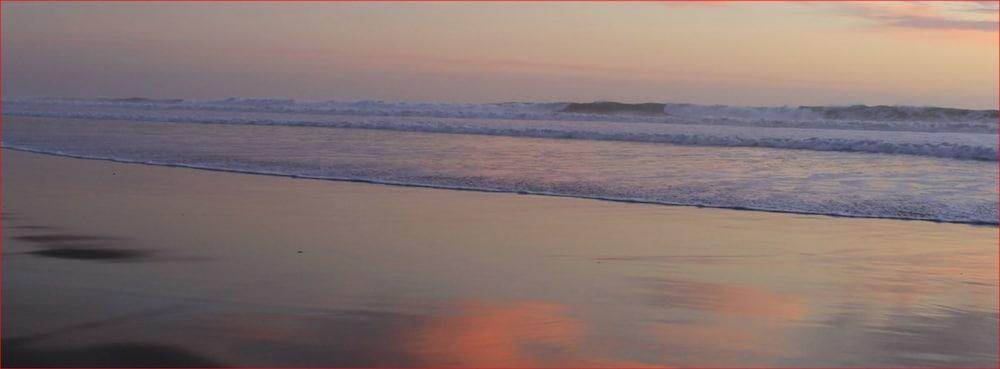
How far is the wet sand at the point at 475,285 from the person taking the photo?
4.07 m

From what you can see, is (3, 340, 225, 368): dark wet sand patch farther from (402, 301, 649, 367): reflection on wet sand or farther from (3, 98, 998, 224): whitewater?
(3, 98, 998, 224): whitewater

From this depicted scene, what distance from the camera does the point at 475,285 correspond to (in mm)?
5363

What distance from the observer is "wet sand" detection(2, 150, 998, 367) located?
13.4 ft

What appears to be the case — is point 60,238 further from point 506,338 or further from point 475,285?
point 506,338

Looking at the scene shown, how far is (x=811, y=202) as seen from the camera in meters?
9.55

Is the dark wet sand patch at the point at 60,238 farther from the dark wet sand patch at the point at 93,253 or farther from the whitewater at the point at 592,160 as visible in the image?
the whitewater at the point at 592,160

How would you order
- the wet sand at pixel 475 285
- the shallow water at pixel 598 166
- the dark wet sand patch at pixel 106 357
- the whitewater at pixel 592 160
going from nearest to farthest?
the dark wet sand patch at pixel 106 357 < the wet sand at pixel 475 285 < the shallow water at pixel 598 166 < the whitewater at pixel 592 160

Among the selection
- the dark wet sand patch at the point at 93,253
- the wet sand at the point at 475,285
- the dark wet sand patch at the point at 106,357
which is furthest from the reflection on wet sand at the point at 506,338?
the dark wet sand patch at the point at 93,253

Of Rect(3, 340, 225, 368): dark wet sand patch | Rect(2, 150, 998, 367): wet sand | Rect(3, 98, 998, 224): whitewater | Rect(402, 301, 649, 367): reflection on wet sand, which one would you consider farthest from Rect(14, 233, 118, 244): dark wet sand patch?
Rect(3, 98, 998, 224): whitewater

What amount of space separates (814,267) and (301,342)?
3.55 meters

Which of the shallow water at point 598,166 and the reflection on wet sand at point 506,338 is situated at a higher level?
the shallow water at point 598,166

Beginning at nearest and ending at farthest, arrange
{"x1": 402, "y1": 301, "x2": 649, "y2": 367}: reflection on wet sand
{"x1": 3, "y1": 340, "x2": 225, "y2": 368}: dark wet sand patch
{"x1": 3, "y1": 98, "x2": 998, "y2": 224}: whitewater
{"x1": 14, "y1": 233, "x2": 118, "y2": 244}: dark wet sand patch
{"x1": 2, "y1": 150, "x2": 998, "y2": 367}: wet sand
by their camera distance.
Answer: {"x1": 3, "y1": 340, "x2": 225, "y2": 368}: dark wet sand patch < {"x1": 402, "y1": 301, "x2": 649, "y2": 367}: reflection on wet sand < {"x1": 2, "y1": 150, "x2": 998, "y2": 367}: wet sand < {"x1": 14, "y1": 233, "x2": 118, "y2": 244}: dark wet sand patch < {"x1": 3, "y1": 98, "x2": 998, "y2": 224}: whitewater

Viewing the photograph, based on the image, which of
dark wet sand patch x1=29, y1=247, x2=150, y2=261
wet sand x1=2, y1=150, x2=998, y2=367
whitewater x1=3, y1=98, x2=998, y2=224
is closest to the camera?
wet sand x1=2, y1=150, x2=998, y2=367

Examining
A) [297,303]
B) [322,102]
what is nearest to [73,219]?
[297,303]
